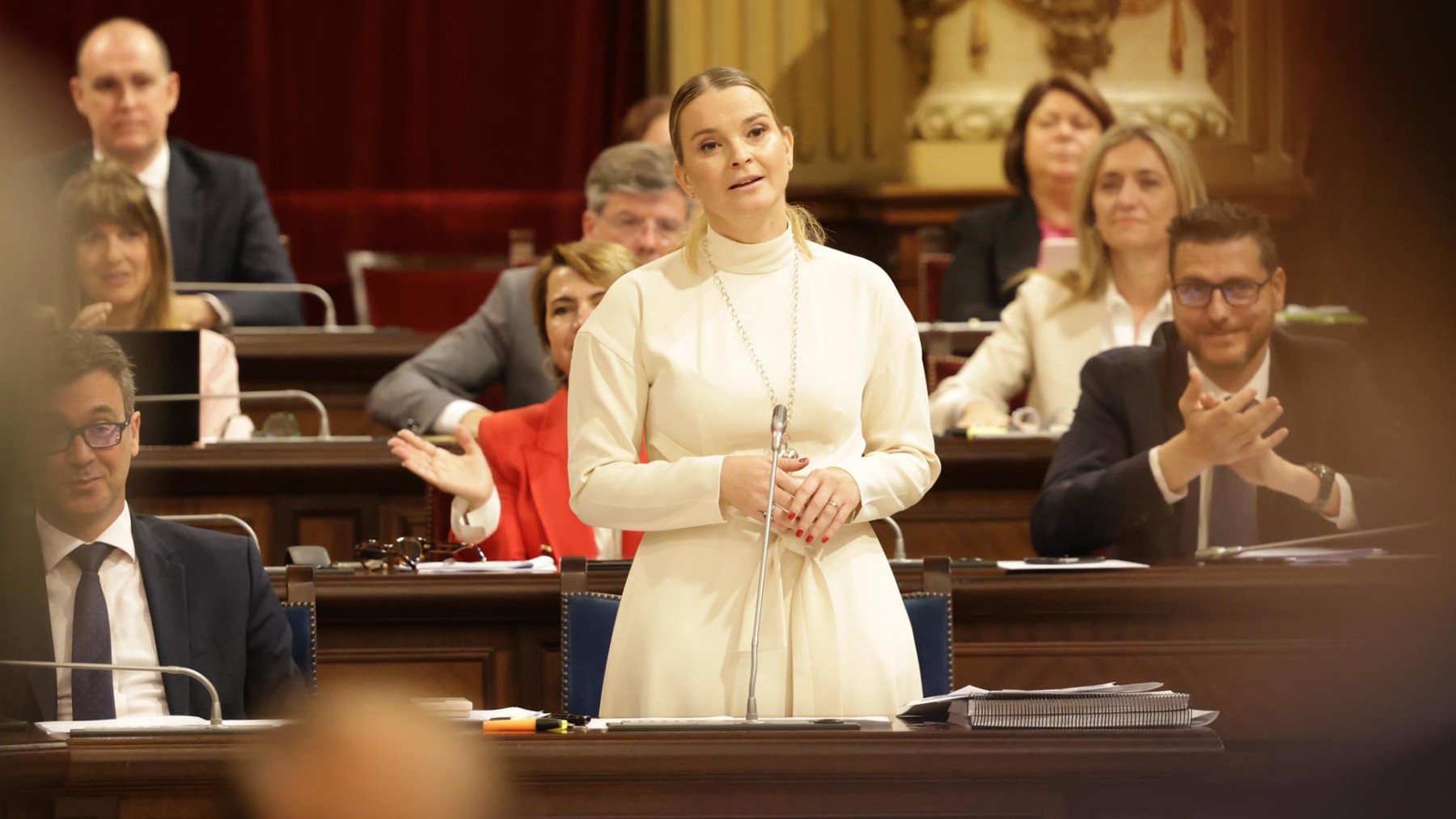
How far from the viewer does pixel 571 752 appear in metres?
2.02

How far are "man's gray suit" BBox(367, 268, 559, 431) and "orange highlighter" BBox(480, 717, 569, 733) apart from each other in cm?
246

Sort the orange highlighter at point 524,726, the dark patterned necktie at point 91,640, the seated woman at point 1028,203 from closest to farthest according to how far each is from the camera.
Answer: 1. the orange highlighter at point 524,726
2. the dark patterned necktie at point 91,640
3. the seated woman at point 1028,203

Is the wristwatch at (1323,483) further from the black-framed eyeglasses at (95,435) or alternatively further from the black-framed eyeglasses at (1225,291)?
the black-framed eyeglasses at (95,435)

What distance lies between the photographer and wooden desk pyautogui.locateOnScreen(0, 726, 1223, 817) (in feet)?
6.59

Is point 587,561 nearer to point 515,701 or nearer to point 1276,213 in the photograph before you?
point 515,701

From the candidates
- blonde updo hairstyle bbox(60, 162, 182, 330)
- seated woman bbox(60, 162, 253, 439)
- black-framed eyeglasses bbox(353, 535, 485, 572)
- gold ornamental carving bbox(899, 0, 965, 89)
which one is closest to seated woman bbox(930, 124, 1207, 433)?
black-framed eyeglasses bbox(353, 535, 485, 572)

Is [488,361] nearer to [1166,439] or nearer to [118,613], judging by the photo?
[1166,439]

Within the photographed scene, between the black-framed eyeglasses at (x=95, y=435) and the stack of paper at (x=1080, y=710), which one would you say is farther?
the black-framed eyeglasses at (x=95, y=435)

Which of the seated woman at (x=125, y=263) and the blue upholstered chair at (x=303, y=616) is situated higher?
the seated woman at (x=125, y=263)

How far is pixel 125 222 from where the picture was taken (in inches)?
183

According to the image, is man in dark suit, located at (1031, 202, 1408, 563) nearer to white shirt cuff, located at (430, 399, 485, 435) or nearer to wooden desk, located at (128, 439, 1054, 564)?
wooden desk, located at (128, 439, 1054, 564)

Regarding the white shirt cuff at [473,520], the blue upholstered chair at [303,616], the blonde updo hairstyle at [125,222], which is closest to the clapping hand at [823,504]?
the blue upholstered chair at [303,616]

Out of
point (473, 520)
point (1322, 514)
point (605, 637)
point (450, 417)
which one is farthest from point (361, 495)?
point (1322, 514)

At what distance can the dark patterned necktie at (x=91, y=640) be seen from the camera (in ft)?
8.45
